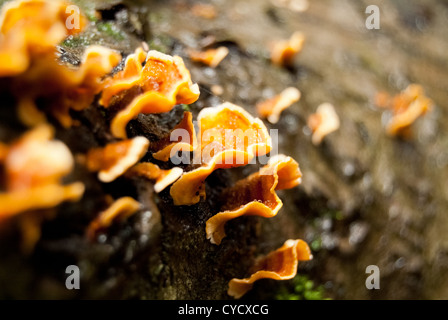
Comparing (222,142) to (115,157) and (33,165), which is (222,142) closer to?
(115,157)

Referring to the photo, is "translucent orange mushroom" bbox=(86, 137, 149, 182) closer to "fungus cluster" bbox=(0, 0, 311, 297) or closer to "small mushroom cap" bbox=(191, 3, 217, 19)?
"fungus cluster" bbox=(0, 0, 311, 297)

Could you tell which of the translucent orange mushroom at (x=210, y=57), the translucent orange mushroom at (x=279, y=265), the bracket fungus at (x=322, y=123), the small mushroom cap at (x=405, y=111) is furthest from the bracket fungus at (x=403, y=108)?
the translucent orange mushroom at (x=279, y=265)

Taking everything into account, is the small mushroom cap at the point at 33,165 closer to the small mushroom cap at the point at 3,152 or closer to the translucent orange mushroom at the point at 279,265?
the small mushroom cap at the point at 3,152

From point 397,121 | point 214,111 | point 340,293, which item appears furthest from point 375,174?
point 214,111

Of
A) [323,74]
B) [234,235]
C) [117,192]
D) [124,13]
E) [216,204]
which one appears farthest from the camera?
[323,74]

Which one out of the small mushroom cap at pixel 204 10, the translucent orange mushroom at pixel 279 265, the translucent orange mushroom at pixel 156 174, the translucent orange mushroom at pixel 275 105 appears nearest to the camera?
the translucent orange mushroom at pixel 156 174
